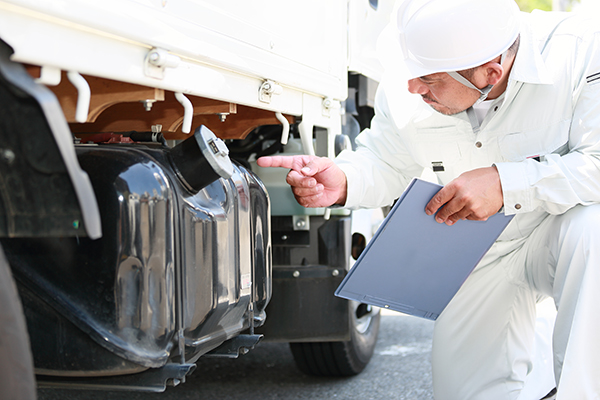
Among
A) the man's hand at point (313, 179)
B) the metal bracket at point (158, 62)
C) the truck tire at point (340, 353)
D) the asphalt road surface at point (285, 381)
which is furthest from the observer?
the truck tire at point (340, 353)

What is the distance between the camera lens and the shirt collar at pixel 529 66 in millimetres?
Result: 1904

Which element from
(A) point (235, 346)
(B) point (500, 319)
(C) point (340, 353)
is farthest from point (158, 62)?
(C) point (340, 353)

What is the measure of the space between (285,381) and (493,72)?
173 cm

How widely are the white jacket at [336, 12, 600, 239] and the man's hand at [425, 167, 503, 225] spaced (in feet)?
0.09

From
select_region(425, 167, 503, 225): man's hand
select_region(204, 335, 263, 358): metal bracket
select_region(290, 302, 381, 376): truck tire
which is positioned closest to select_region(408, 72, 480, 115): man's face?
select_region(425, 167, 503, 225): man's hand

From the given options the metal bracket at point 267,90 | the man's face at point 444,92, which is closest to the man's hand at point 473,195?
the man's face at point 444,92

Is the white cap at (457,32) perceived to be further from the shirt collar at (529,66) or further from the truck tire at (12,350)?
the truck tire at (12,350)

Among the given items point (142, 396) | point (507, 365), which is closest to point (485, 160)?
point (507, 365)

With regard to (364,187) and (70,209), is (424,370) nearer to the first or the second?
(364,187)

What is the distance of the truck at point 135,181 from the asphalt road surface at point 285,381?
1104mm

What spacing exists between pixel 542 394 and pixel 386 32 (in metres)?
1.39

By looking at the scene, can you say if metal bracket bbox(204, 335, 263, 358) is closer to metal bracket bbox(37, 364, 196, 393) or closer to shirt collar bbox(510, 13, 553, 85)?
metal bracket bbox(37, 364, 196, 393)

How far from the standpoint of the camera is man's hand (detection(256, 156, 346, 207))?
79.0 inches

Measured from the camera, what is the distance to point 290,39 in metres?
1.90
